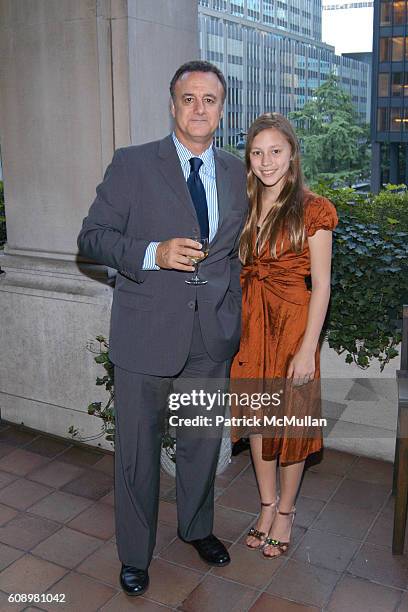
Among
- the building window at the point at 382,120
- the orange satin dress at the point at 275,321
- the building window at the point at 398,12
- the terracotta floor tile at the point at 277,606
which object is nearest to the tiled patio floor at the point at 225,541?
the terracotta floor tile at the point at 277,606

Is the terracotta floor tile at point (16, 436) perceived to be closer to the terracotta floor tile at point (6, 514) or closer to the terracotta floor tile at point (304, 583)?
the terracotta floor tile at point (6, 514)

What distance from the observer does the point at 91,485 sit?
3.53 metres

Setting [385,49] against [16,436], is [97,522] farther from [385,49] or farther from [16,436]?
[385,49]

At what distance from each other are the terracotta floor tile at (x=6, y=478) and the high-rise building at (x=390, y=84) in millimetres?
57543

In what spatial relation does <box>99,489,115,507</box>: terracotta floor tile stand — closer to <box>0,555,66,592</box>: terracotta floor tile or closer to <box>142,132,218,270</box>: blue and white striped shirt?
<box>0,555,66,592</box>: terracotta floor tile

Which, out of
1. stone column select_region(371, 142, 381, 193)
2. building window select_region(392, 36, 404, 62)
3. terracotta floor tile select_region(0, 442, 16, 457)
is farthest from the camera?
building window select_region(392, 36, 404, 62)

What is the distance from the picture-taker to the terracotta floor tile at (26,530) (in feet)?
9.76

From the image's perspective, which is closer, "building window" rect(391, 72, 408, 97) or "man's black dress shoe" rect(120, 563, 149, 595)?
"man's black dress shoe" rect(120, 563, 149, 595)

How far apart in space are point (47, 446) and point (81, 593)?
1.51 m

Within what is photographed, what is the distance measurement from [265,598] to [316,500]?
871 millimetres

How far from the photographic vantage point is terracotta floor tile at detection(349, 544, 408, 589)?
267cm

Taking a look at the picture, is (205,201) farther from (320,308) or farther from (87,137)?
(87,137)

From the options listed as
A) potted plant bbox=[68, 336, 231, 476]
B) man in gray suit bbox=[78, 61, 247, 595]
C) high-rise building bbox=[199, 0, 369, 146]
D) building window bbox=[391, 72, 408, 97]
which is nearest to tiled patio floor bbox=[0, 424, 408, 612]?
potted plant bbox=[68, 336, 231, 476]

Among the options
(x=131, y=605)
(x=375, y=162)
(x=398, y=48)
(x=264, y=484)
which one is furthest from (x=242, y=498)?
(x=398, y=48)
